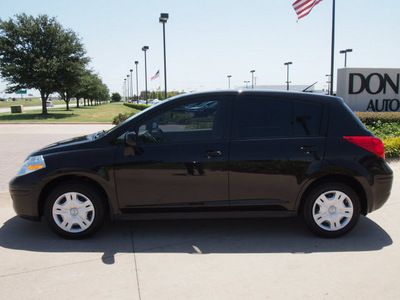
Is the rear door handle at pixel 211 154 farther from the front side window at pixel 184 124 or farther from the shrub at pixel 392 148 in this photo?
the shrub at pixel 392 148

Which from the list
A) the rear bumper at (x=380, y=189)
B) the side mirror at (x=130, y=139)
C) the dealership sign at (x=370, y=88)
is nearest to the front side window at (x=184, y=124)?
the side mirror at (x=130, y=139)

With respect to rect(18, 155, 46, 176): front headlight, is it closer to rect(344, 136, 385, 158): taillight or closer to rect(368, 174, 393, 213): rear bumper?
rect(344, 136, 385, 158): taillight

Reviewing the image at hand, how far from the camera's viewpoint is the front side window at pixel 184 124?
3988 millimetres

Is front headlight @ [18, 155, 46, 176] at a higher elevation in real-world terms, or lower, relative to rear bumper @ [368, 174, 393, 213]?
higher

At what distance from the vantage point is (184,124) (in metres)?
4.08

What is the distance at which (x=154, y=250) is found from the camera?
3.77 metres

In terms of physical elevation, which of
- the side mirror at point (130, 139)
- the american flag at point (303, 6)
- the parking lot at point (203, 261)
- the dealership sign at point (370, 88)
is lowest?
the parking lot at point (203, 261)

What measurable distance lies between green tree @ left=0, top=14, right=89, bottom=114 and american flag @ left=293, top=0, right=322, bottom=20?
22355mm

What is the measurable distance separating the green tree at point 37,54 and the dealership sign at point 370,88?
23.4 meters

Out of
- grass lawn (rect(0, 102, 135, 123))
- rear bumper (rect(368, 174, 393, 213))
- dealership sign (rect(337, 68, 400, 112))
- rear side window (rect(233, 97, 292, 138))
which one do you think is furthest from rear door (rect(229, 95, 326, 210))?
grass lawn (rect(0, 102, 135, 123))

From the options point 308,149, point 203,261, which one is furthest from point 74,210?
point 308,149

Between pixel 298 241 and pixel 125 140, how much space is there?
89.8 inches

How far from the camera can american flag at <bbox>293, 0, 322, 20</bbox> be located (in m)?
12.6

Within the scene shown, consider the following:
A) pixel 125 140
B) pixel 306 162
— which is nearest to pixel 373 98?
pixel 306 162
